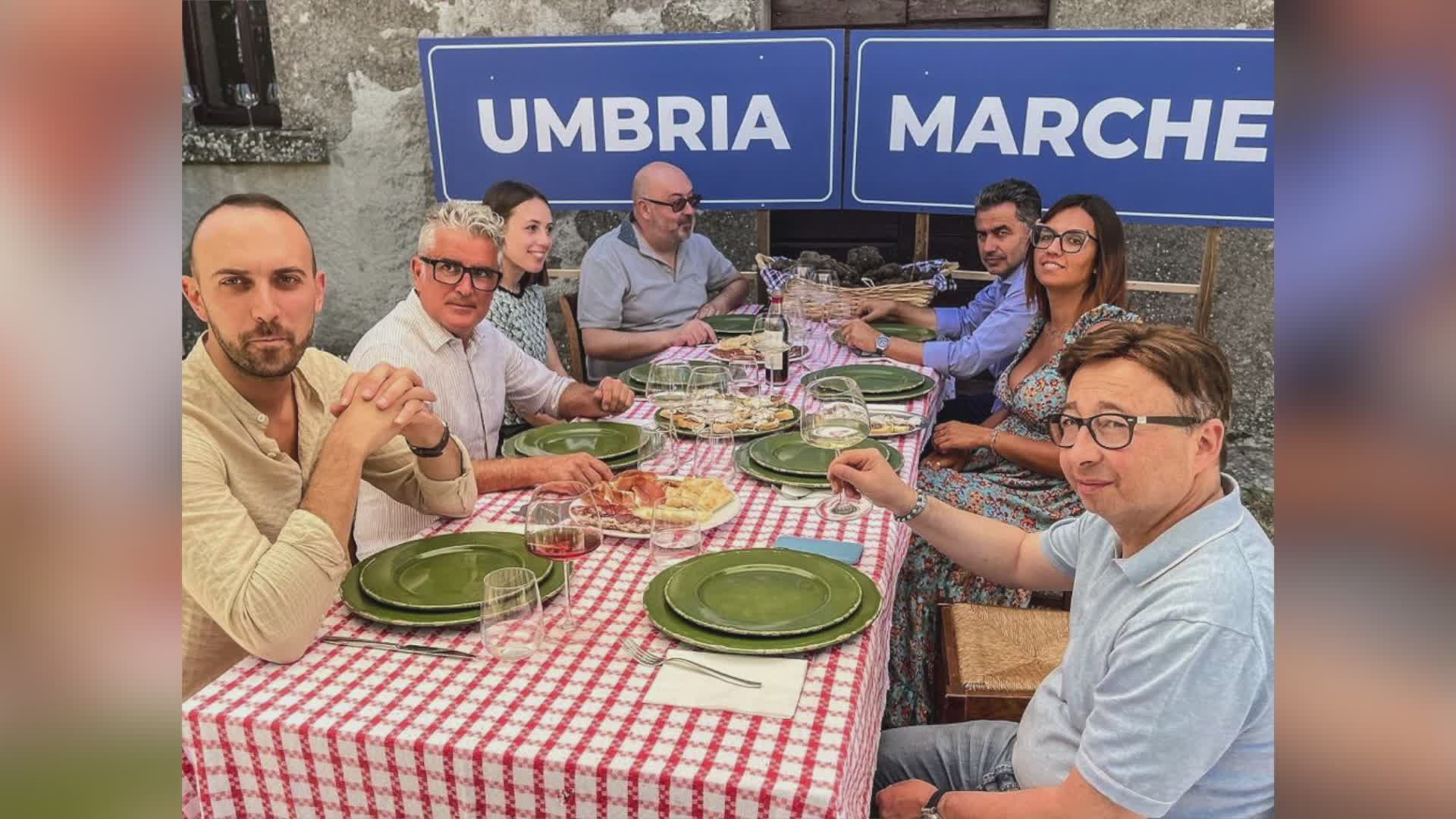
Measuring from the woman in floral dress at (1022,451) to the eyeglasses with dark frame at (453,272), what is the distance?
1534 mm

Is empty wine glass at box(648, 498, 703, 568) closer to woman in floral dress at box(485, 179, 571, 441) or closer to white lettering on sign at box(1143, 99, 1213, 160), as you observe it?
woman in floral dress at box(485, 179, 571, 441)

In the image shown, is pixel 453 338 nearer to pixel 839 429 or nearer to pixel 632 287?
pixel 839 429

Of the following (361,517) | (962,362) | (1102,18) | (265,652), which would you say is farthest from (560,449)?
(1102,18)

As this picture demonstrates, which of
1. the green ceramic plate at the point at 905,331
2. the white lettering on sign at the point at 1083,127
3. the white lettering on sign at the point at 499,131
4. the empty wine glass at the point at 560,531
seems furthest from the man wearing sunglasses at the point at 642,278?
the empty wine glass at the point at 560,531

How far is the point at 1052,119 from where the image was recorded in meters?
Result: 4.34

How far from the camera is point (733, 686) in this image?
1.59 meters

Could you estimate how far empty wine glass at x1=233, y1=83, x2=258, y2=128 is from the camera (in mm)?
5758

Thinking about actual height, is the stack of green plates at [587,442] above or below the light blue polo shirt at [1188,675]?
above

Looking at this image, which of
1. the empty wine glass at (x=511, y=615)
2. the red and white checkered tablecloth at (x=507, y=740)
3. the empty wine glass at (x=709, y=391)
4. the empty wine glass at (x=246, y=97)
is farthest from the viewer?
the empty wine glass at (x=246, y=97)

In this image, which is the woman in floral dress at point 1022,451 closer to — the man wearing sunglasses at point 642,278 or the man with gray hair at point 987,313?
the man with gray hair at point 987,313

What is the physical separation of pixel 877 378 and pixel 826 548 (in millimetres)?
1438

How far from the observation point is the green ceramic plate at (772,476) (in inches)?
95.4
